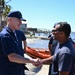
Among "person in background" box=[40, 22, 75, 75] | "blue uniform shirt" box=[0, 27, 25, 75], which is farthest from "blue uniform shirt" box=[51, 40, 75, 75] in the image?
"blue uniform shirt" box=[0, 27, 25, 75]

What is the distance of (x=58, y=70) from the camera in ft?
11.7

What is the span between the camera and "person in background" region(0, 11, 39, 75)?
3.75 meters

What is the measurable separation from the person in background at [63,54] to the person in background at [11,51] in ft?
1.42

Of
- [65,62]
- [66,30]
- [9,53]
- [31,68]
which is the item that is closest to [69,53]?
[65,62]

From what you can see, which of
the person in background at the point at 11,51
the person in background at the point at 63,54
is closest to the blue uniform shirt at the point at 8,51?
the person in background at the point at 11,51

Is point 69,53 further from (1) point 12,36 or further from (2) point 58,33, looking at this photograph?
(1) point 12,36

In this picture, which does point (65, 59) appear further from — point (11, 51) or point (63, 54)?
point (11, 51)

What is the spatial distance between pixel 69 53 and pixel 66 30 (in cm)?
34

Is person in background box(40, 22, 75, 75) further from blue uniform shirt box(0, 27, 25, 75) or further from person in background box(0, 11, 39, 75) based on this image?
blue uniform shirt box(0, 27, 25, 75)

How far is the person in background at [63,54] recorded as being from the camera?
11.4 ft

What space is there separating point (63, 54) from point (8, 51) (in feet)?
2.33

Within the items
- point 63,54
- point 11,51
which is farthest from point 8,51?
point 63,54

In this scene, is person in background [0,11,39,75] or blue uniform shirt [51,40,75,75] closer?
blue uniform shirt [51,40,75,75]

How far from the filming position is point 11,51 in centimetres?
374
